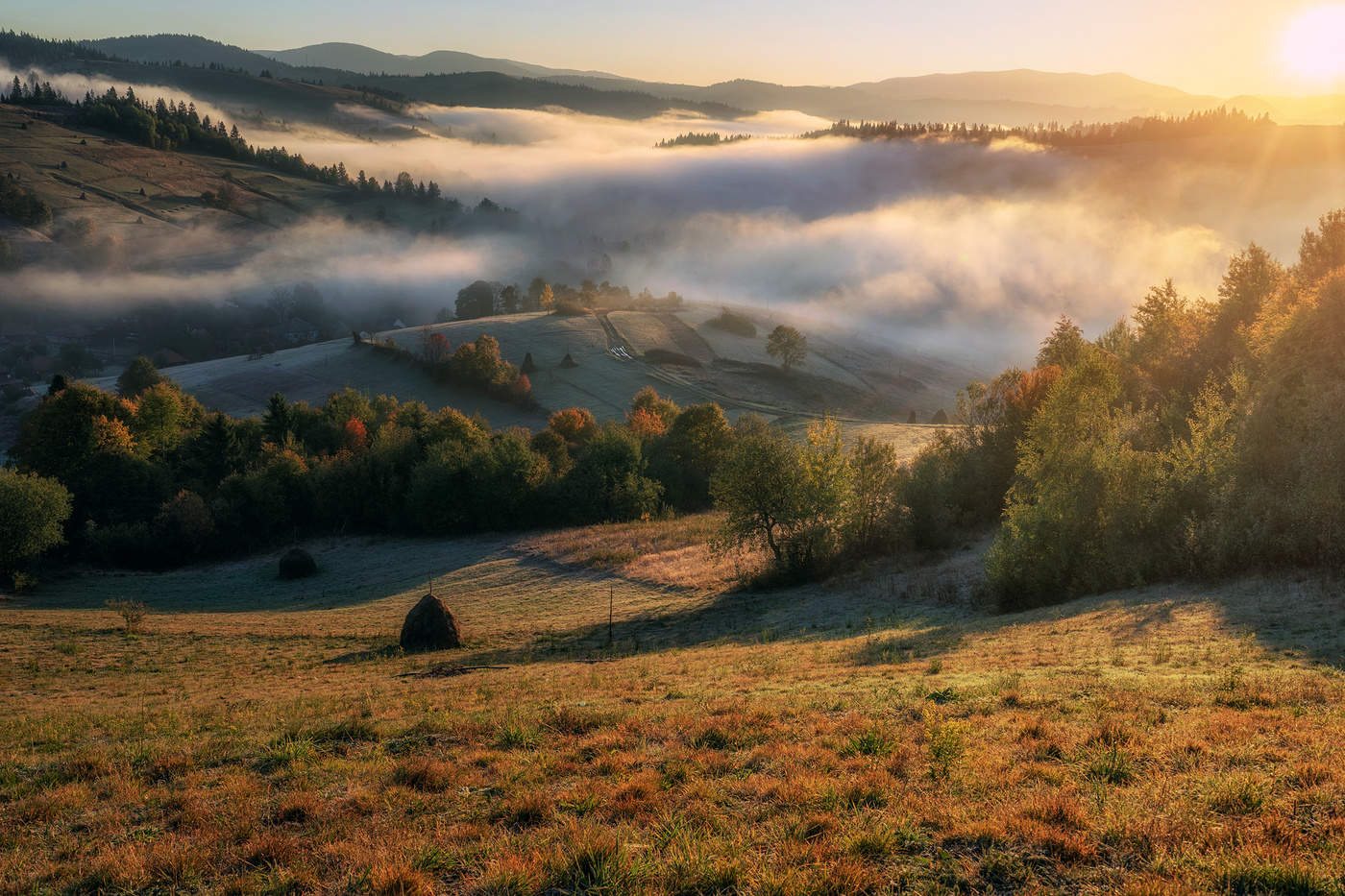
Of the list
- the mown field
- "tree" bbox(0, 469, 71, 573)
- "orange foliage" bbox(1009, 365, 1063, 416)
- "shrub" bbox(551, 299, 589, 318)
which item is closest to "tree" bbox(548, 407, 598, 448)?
"tree" bbox(0, 469, 71, 573)

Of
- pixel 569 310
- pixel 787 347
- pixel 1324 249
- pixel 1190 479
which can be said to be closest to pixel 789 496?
pixel 1190 479

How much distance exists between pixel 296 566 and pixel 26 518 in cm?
1984

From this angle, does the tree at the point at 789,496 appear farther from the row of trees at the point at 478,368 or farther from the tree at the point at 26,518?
the row of trees at the point at 478,368

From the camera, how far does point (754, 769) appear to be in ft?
42.3

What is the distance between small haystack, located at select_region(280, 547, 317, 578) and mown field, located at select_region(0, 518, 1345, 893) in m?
36.9

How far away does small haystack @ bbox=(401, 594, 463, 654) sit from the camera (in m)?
40.9

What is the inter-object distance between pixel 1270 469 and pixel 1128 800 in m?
29.2

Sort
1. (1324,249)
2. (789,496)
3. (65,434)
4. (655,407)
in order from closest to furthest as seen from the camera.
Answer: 1. (789,496)
2. (1324,249)
3. (65,434)
4. (655,407)

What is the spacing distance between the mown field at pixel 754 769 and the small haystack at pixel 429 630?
10.5 metres

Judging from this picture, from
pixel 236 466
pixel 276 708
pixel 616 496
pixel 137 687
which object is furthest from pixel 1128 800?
pixel 236 466

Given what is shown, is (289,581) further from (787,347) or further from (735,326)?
(735,326)

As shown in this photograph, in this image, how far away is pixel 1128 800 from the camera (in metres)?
10.2

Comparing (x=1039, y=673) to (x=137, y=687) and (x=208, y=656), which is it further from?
(x=208, y=656)

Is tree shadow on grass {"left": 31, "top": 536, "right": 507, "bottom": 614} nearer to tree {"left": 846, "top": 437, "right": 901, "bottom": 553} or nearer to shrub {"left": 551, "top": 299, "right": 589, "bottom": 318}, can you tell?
tree {"left": 846, "top": 437, "right": 901, "bottom": 553}
